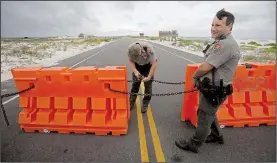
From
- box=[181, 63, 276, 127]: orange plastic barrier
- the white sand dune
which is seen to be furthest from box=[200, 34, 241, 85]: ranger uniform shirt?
the white sand dune

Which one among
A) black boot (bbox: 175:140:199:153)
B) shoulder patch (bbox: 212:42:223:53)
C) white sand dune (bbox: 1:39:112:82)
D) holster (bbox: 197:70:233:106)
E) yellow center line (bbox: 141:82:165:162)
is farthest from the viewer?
white sand dune (bbox: 1:39:112:82)

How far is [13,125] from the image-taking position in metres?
5.27

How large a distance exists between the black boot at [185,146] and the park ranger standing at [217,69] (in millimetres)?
115

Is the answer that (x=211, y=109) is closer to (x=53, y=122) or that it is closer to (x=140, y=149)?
(x=140, y=149)

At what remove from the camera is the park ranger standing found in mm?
3199

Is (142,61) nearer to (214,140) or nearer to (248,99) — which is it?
(214,140)

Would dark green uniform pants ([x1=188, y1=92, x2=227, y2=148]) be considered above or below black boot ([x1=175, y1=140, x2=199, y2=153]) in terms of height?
above

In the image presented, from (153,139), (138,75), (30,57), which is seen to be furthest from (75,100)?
(30,57)

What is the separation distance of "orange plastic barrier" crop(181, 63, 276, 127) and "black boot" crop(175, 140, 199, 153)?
2.78 feet

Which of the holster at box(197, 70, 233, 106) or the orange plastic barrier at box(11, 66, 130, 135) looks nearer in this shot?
the holster at box(197, 70, 233, 106)

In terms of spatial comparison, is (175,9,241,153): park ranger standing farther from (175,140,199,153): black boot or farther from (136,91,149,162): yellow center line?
(136,91,149,162): yellow center line

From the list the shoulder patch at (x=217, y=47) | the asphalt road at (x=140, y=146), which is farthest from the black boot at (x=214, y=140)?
the shoulder patch at (x=217, y=47)

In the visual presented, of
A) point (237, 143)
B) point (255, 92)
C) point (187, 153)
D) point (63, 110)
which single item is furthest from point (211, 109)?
Result: point (63, 110)

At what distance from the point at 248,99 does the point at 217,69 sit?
2175 millimetres
